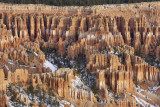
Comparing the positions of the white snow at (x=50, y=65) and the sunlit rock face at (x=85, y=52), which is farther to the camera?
the white snow at (x=50, y=65)

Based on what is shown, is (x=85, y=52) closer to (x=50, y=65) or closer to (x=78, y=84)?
(x=50, y=65)

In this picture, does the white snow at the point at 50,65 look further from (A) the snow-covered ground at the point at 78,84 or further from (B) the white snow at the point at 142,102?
(B) the white snow at the point at 142,102

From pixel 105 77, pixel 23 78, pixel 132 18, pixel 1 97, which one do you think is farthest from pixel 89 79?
pixel 132 18

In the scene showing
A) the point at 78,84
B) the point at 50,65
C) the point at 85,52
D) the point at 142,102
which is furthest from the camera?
the point at 85,52

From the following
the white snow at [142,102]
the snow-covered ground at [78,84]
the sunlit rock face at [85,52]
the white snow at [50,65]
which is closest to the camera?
the sunlit rock face at [85,52]

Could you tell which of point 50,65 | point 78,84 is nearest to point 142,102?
point 78,84

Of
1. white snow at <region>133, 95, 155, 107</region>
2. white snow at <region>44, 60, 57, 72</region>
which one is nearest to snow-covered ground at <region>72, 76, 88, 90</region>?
white snow at <region>44, 60, 57, 72</region>

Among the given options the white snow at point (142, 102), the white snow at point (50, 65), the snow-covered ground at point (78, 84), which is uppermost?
the white snow at point (50, 65)

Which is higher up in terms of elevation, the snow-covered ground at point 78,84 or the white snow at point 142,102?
the snow-covered ground at point 78,84

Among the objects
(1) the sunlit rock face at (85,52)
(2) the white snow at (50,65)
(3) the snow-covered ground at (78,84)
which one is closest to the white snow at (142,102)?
(1) the sunlit rock face at (85,52)

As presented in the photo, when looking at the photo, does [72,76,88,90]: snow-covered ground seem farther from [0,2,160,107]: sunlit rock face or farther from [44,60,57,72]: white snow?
[44,60,57,72]: white snow

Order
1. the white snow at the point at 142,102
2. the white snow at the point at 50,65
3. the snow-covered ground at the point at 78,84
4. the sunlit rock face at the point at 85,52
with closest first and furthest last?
the sunlit rock face at the point at 85,52 < the snow-covered ground at the point at 78,84 < the white snow at the point at 142,102 < the white snow at the point at 50,65
